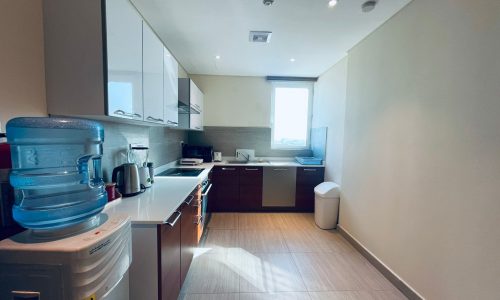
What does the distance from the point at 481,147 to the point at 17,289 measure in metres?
2.29

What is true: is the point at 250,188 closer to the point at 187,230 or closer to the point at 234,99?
the point at 234,99

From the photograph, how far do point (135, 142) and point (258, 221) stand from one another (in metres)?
2.20

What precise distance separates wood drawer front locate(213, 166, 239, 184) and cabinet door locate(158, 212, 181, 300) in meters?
2.09

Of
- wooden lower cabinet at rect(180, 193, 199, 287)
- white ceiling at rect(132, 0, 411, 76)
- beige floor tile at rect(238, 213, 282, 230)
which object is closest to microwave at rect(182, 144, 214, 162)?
beige floor tile at rect(238, 213, 282, 230)

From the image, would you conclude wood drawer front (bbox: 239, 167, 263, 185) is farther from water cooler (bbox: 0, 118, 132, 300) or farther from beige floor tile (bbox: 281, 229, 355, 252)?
water cooler (bbox: 0, 118, 132, 300)

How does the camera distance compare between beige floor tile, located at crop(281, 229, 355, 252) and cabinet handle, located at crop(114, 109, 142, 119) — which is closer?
cabinet handle, located at crop(114, 109, 142, 119)

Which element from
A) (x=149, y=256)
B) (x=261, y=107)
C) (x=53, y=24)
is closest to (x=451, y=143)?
(x=149, y=256)

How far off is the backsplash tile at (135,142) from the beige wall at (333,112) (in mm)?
2528

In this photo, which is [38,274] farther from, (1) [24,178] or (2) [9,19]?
(2) [9,19]

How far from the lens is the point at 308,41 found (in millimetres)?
2527

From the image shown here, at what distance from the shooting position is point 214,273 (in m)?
2.10

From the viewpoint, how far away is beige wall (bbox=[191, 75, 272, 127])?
4.06 meters

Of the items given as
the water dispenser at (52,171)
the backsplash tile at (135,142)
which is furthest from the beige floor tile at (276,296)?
the backsplash tile at (135,142)

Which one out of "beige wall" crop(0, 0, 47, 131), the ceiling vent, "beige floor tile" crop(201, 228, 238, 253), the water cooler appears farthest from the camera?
"beige floor tile" crop(201, 228, 238, 253)
